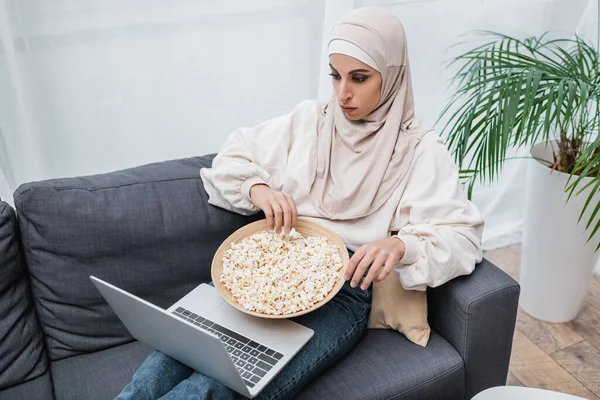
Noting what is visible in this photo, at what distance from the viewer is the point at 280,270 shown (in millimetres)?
1395

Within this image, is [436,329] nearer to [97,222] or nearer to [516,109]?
[516,109]

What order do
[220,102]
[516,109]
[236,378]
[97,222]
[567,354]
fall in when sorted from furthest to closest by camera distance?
[220,102]
[567,354]
[516,109]
[97,222]
[236,378]

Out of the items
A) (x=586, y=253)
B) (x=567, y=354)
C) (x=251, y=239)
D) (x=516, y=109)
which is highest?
(x=516, y=109)

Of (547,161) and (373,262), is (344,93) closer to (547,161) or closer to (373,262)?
(373,262)

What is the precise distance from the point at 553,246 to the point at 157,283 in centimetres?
138

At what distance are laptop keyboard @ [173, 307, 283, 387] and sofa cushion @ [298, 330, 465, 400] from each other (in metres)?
0.14

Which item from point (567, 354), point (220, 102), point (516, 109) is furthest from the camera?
point (220, 102)

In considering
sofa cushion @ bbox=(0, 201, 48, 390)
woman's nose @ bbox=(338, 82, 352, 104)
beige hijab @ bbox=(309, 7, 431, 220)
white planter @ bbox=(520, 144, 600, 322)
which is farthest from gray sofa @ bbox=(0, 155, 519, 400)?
white planter @ bbox=(520, 144, 600, 322)

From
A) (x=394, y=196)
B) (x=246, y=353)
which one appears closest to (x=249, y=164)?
(x=394, y=196)

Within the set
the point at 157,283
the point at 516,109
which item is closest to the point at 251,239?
the point at 157,283

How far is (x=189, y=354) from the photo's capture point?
4.03 feet

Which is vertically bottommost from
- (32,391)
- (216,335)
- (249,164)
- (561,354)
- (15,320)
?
(561,354)

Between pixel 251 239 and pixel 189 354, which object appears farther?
pixel 251 239

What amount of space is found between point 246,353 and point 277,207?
368mm
